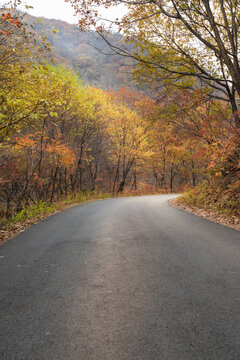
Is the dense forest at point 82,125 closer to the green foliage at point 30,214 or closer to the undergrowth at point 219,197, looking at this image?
the undergrowth at point 219,197

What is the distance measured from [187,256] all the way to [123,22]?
→ 7.84 metres

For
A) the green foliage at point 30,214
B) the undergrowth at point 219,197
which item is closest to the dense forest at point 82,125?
the undergrowth at point 219,197

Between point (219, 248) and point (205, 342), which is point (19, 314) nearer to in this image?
point (205, 342)

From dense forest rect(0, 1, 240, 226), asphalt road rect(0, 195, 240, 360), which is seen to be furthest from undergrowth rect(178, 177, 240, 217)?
asphalt road rect(0, 195, 240, 360)

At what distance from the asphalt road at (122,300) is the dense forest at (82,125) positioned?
3.89 m

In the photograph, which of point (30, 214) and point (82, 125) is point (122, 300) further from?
point (82, 125)

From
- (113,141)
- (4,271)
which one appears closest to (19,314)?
(4,271)

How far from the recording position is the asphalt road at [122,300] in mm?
2002

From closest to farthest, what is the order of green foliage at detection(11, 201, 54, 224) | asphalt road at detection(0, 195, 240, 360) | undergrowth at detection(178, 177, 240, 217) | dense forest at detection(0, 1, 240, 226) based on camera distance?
asphalt road at detection(0, 195, 240, 360), dense forest at detection(0, 1, 240, 226), undergrowth at detection(178, 177, 240, 217), green foliage at detection(11, 201, 54, 224)

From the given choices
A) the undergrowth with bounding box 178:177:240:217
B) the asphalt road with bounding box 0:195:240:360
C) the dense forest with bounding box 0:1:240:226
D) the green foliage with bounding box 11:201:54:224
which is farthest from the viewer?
the green foliage with bounding box 11:201:54:224

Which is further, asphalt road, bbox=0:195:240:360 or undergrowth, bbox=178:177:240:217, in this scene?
undergrowth, bbox=178:177:240:217

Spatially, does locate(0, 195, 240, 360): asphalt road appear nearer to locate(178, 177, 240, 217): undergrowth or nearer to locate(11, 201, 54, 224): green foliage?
locate(178, 177, 240, 217): undergrowth

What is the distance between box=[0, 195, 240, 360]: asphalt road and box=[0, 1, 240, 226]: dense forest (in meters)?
3.89

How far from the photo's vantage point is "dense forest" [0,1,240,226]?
630 centimetres
